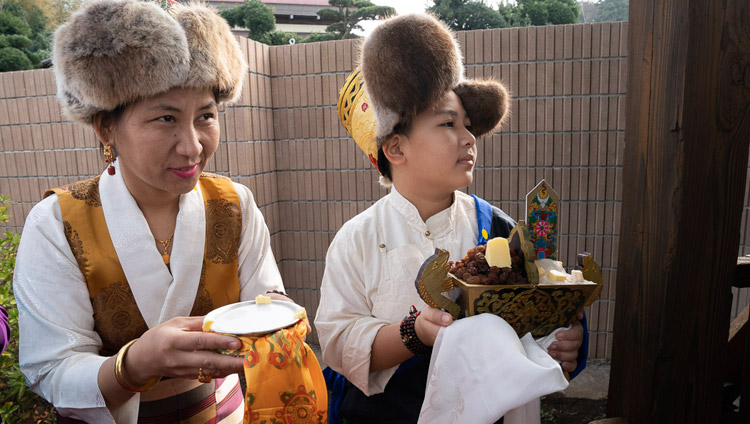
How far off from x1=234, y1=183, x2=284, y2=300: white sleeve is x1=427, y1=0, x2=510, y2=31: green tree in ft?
46.0

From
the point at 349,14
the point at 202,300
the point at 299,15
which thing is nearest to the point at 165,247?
the point at 202,300

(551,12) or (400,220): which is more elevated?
(551,12)

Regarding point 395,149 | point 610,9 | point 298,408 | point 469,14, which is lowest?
point 298,408

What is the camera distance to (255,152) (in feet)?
14.6

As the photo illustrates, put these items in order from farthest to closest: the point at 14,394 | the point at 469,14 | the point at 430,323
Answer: the point at 469,14
the point at 14,394
the point at 430,323

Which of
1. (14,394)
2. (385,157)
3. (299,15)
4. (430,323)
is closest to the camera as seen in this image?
(430,323)

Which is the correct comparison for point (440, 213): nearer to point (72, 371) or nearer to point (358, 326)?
point (358, 326)

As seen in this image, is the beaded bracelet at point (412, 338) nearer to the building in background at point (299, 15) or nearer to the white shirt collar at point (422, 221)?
the white shirt collar at point (422, 221)

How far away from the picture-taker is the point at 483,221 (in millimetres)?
1771

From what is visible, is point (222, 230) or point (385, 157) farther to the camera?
point (385, 157)

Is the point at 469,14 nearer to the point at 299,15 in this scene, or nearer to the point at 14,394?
the point at 299,15

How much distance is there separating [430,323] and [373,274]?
0.36 m

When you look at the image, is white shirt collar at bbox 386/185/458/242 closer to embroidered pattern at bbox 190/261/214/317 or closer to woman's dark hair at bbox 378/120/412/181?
woman's dark hair at bbox 378/120/412/181

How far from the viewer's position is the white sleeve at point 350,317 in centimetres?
154
